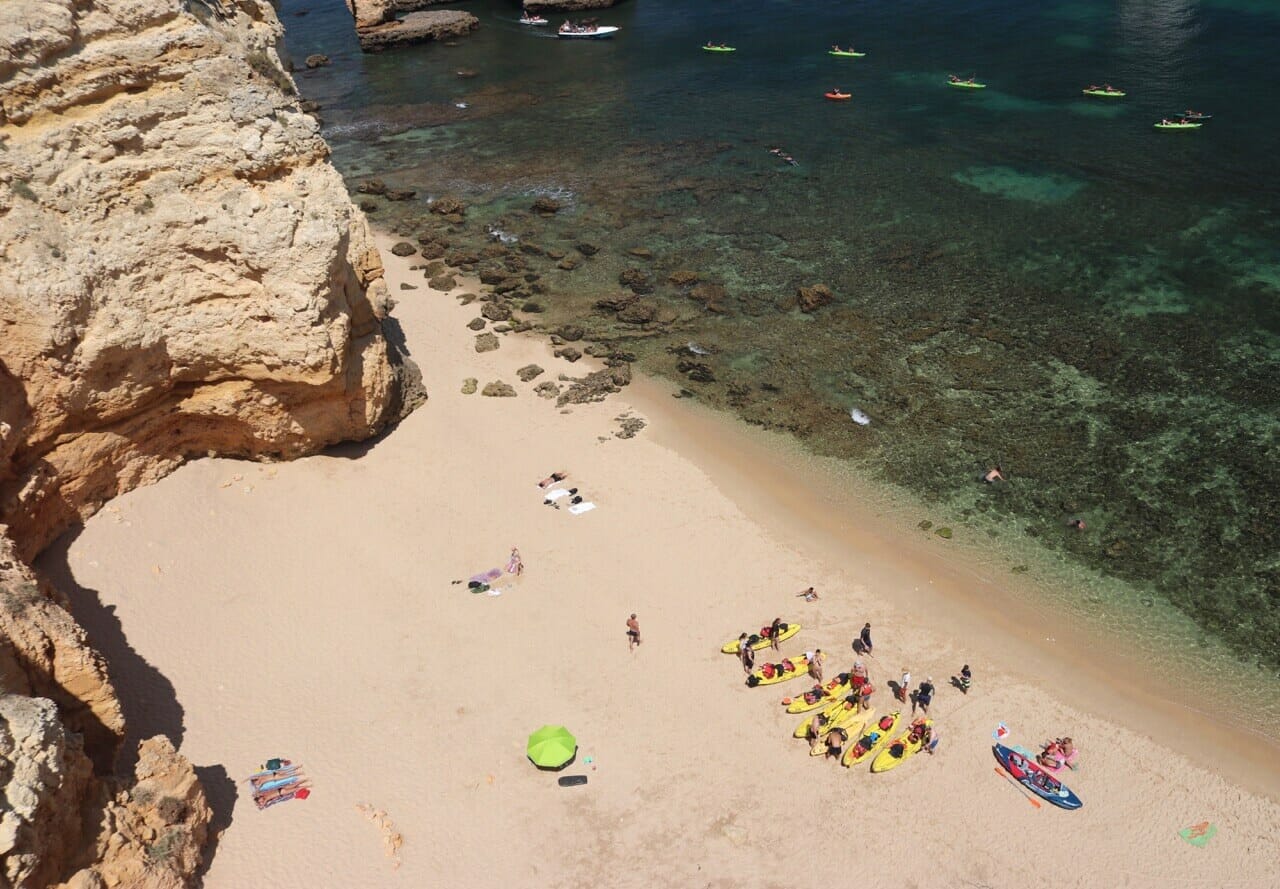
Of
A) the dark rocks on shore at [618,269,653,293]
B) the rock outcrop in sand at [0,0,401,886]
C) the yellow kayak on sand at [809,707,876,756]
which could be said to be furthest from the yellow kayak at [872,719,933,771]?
the dark rocks on shore at [618,269,653,293]

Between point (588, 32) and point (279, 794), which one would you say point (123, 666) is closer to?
point (279, 794)

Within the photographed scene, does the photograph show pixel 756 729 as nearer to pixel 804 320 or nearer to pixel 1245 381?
pixel 804 320

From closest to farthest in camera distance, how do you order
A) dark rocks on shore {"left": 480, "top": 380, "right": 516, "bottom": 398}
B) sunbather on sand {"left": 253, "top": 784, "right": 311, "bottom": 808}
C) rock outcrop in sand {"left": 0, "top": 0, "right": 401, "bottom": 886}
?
1. sunbather on sand {"left": 253, "top": 784, "right": 311, "bottom": 808}
2. rock outcrop in sand {"left": 0, "top": 0, "right": 401, "bottom": 886}
3. dark rocks on shore {"left": 480, "top": 380, "right": 516, "bottom": 398}

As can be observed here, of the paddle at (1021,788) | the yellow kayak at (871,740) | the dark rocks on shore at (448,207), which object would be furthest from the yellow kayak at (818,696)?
the dark rocks on shore at (448,207)

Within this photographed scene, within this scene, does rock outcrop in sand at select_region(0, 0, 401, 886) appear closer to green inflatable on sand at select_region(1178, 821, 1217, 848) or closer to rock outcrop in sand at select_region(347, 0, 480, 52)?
green inflatable on sand at select_region(1178, 821, 1217, 848)

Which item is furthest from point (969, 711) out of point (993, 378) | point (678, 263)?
point (678, 263)

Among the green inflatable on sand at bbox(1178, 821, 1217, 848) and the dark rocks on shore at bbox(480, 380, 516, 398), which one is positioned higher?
the dark rocks on shore at bbox(480, 380, 516, 398)

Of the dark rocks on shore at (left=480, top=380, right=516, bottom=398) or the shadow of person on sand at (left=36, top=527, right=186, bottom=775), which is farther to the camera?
the dark rocks on shore at (left=480, top=380, right=516, bottom=398)
